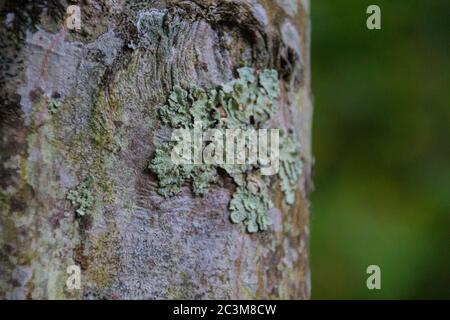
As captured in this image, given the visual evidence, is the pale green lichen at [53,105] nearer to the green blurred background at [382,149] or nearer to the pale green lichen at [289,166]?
the pale green lichen at [289,166]

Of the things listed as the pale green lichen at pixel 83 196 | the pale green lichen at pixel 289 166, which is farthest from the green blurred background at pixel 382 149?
the pale green lichen at pixel 83 196

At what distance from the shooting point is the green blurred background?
7.36 ft

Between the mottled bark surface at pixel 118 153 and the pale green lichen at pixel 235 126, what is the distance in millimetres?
14

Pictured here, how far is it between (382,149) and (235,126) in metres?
1.69

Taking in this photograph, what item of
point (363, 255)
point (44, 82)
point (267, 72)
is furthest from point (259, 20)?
point (363, 255)

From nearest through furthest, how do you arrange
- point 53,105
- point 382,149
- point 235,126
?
point 53,105, point 235,126, point 382,149

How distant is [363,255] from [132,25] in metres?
1.65

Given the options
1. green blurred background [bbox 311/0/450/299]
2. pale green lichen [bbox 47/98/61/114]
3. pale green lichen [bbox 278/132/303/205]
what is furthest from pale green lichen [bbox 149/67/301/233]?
green blurred background [bbox 311/0/450/299]

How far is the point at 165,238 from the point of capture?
32.4 inches

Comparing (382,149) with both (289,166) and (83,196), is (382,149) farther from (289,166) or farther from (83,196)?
(83,196)

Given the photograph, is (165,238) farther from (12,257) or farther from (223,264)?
(12,257)

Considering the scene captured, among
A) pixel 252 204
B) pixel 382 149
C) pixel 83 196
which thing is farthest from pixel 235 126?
pixel 382 149

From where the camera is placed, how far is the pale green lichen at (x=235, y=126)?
82cm

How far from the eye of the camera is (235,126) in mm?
867
